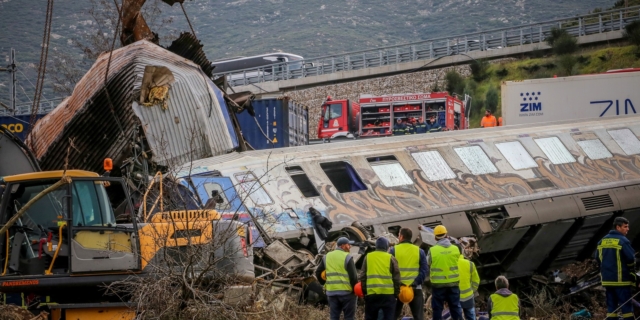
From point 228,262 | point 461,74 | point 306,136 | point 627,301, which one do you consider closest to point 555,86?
point 306,136

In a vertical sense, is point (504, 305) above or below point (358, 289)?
below

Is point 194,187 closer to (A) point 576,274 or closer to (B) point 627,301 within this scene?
(B) point 627,301

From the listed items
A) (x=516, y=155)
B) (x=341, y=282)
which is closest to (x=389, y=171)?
(x=516, y=155)

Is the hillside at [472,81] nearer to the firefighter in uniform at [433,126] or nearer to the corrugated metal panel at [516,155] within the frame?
the firefighter in uniform at [433,126]

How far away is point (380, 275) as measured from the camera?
11477 mm

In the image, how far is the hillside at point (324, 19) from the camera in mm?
121250

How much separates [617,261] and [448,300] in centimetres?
249

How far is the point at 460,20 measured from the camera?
14375 centimetres

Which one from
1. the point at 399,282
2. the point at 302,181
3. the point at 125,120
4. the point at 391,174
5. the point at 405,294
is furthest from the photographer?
the point at 125,120

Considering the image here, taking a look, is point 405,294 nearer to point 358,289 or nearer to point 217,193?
A: point 358,289

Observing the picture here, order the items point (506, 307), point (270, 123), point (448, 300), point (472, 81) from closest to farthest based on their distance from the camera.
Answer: point (506, 307), point (448, 300), point (270, 123), point (472, 81)

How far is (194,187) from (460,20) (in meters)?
134

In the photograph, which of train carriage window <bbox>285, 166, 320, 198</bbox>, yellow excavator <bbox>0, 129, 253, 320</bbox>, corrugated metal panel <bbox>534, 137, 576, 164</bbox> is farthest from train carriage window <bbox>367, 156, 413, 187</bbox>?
yellow excavator <bbox>0, 129, 253, 320</bbox>

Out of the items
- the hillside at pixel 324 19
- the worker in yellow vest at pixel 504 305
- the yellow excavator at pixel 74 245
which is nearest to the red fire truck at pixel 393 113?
the worker in yellow vest at pixel 504 305
